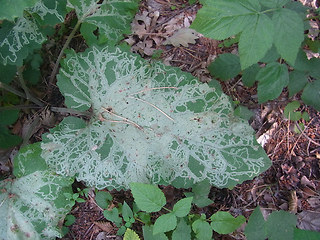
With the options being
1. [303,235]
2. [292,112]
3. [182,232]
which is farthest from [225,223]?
[292,112]

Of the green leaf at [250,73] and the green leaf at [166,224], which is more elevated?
the green leaf at [250,73]

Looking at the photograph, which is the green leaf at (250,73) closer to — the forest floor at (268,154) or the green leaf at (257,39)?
the forest floor at (268,154)

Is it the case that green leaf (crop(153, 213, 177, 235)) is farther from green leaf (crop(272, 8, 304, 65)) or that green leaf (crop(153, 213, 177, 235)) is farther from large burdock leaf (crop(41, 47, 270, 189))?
green leaf (crop(272, 8, 304, 65))

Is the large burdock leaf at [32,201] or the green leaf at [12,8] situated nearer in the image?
the green leaf at [12,8]

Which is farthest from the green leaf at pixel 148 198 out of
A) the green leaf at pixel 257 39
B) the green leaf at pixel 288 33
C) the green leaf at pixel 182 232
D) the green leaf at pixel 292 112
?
the green leaf at pixel 292 112

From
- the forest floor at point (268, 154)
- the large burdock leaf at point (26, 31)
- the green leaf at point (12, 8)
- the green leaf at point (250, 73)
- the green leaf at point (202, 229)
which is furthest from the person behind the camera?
the forest floor at point (268, 154)

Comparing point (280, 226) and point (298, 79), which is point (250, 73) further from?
point (280, 226)

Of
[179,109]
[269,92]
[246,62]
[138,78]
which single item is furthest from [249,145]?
[138,78]
